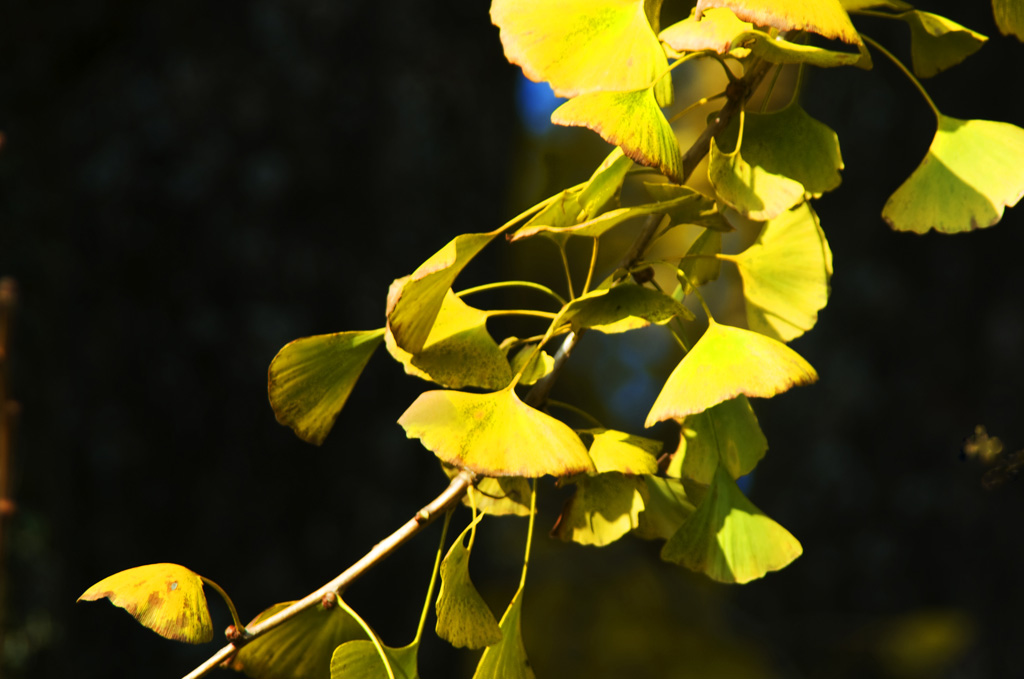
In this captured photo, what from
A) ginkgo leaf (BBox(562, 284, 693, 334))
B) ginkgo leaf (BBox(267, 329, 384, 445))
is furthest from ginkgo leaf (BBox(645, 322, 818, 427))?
ginkgo leaf (BBox(267, 329, 384, 445))

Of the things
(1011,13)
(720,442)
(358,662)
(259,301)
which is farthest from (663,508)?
(259,301)

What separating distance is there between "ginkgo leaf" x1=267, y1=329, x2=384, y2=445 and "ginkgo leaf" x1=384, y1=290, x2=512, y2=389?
1.5 inches

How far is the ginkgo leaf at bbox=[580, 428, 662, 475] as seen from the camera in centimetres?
33

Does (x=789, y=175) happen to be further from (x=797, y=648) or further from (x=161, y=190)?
(x=797, y=648)

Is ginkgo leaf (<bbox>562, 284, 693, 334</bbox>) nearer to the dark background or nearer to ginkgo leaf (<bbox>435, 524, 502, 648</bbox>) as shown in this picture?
ginkgo leaf (<bbox>435, 524, 502, 648</bbox>)

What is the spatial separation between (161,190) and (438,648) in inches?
31.2

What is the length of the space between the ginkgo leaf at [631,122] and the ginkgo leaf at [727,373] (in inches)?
2.6

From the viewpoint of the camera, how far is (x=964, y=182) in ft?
1.18

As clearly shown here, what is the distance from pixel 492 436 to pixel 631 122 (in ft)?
0.39

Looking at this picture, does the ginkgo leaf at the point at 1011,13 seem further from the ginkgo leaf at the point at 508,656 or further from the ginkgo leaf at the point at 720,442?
the ginkgo leaf at the point at 508,656

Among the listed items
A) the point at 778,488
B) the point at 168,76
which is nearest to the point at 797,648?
the point at 778,488

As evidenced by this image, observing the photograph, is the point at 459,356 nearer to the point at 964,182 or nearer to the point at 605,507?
the point at 605,507

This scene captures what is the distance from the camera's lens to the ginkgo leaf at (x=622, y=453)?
Answer: 0.33 meters

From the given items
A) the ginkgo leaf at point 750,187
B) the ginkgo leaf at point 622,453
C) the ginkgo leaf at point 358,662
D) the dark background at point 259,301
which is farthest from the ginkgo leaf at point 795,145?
the dark background at point 259,301
